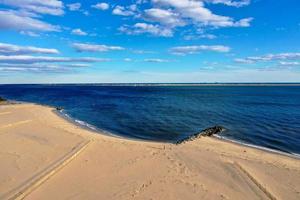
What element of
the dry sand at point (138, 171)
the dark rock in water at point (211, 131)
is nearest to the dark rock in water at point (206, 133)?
the dark rock in water at point (211, 131)

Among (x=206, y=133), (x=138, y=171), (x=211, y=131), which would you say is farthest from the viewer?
(x=211, y=131)

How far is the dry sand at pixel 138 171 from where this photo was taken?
13.4 metres

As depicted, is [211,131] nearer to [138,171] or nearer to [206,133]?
[206,133]

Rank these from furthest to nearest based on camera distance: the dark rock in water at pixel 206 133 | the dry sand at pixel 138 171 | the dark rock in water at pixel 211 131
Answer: the dark rock in water at pixel 211 131, the dark rock in water at pixel 206 133, the dry sand at pixel 138 171

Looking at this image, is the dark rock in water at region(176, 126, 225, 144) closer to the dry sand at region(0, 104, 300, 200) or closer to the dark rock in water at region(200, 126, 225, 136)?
the dark rock in water at region(200, 126, 225, 136)

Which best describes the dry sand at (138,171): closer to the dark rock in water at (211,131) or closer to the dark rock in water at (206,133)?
the dark rock in water at (206,133)

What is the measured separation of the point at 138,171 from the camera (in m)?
16.2

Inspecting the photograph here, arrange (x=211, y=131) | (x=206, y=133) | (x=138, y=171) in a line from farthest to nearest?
1. (x=211, y=131)
2. (x=206, y=133)
3. (x=138, y=171)

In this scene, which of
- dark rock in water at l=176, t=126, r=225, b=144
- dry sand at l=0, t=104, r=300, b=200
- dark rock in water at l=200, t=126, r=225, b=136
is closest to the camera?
dry sand at l=0, t=104, r=300, b=200

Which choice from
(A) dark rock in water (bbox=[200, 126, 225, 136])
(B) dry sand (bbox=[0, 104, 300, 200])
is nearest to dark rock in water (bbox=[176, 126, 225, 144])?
(A) dark rock in water (bbox=[200, 126, 225, 136])

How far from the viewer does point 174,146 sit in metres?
22.9

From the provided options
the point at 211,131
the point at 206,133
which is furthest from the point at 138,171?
the point at 211,131

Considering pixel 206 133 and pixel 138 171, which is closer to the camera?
pixel 138 171

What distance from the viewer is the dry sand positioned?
13.4m
